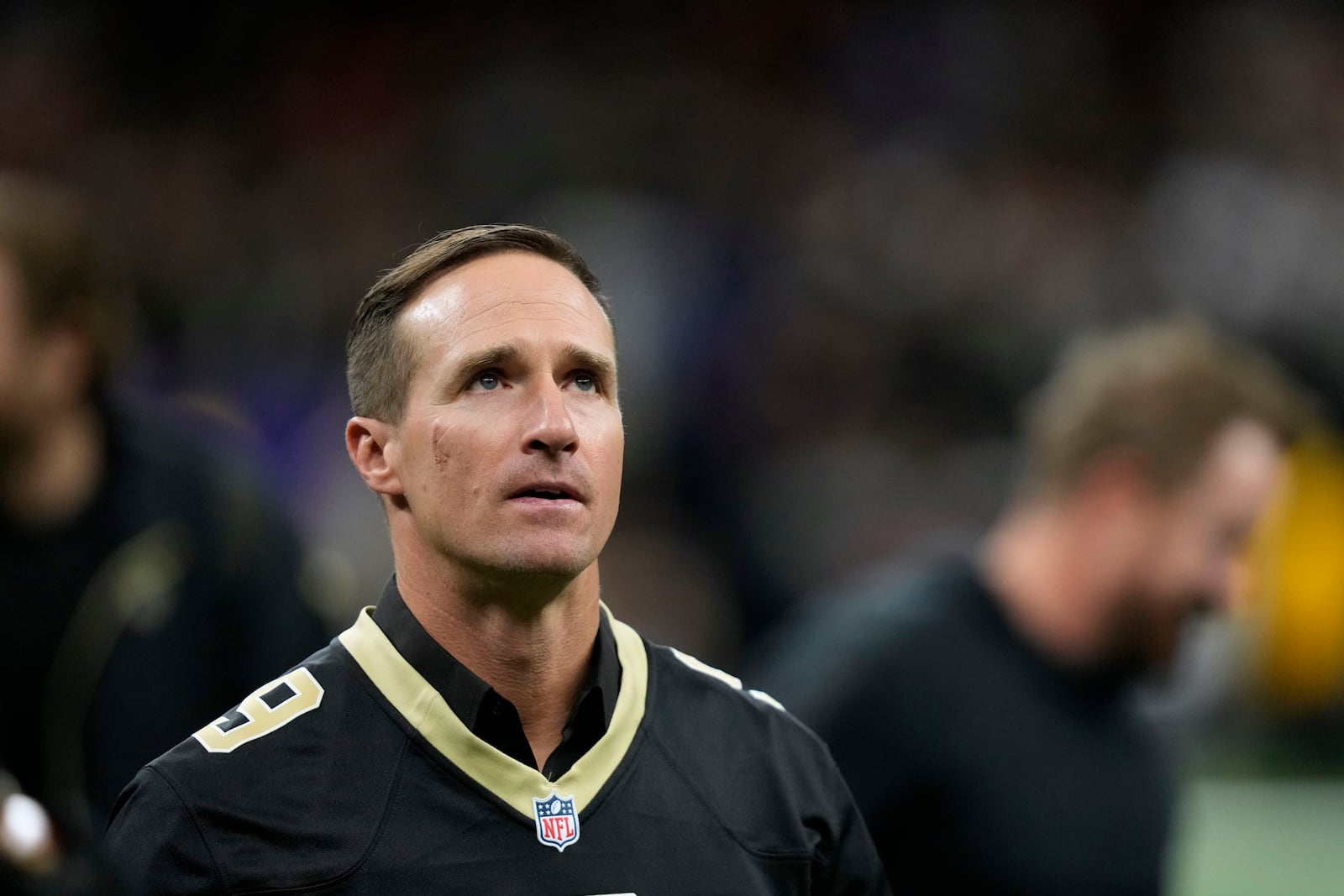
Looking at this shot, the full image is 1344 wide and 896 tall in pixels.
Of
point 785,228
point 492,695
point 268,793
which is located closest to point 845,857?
point 492,695

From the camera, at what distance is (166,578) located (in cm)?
377

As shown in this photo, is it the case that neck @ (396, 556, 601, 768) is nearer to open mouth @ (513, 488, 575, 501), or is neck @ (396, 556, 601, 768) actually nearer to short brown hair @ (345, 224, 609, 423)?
open mouth @ (513, 488, 575, 501)

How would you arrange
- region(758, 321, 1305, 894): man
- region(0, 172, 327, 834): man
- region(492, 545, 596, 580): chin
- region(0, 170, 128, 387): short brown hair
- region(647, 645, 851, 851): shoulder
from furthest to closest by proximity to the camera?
1. region(758, 321, 1305, 894): man
2. region(0, 170, 128, 387): short brown hair
3. region(0, 172, 327, 834): man
4. region(647, 645, 851, 851): shoulder
5. region(492, 545, 596, 580): chin

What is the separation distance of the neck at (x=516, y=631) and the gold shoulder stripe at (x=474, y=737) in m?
0.05

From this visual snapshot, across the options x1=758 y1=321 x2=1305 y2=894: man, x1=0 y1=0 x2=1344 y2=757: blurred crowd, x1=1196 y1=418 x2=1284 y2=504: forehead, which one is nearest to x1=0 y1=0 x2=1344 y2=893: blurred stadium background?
x1=0 y1=0 x2=1344 y2=757: blurred crowd

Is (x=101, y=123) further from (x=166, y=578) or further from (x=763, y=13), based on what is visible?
(x=166, y=578)

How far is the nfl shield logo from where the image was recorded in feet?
6.95

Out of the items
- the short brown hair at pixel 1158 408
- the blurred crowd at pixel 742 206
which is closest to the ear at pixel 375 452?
the short brown hair at pixel 1158 408

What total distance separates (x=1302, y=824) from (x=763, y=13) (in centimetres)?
851

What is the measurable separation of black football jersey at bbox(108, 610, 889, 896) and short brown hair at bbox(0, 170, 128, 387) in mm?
1781

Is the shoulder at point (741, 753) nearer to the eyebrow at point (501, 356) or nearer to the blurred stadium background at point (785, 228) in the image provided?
the eyebrow at point (501, 356)

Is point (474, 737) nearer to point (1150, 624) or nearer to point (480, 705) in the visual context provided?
point (480, 705)

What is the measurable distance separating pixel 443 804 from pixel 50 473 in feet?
6.64

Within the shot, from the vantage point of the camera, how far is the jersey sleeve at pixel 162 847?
196cm
